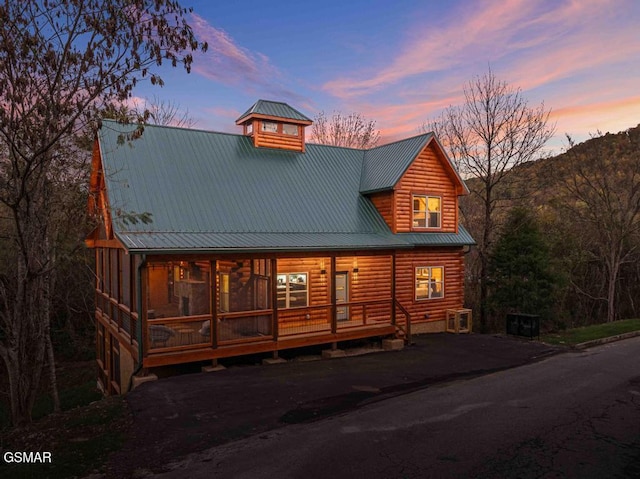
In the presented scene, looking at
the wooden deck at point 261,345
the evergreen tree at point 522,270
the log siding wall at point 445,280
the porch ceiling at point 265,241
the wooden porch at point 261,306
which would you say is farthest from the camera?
the evergreen tree at point 522,270

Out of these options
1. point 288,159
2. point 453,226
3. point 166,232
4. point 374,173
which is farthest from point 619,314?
point 166,232

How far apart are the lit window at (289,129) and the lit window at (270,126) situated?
382 millimetres

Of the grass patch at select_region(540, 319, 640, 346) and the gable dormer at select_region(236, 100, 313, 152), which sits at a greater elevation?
the gable dormer at select_region(236, 100, 313, 152)

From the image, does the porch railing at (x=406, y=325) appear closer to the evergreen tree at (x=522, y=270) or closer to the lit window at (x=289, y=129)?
the evergreen tree at (x=522, y=270)

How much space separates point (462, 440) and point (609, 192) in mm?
28259

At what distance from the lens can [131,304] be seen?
13.9 meters

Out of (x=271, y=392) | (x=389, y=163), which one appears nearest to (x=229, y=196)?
(x=389, y=163)

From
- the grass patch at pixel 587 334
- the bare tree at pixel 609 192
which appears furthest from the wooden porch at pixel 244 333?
the bare tree at pixel 609 192

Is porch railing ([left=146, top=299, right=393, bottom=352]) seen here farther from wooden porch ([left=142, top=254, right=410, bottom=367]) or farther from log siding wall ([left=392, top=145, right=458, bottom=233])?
log siding wall ([left=392, top=145, right=458, bottom=233])

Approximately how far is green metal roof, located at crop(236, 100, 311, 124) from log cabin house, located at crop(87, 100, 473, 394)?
8cm

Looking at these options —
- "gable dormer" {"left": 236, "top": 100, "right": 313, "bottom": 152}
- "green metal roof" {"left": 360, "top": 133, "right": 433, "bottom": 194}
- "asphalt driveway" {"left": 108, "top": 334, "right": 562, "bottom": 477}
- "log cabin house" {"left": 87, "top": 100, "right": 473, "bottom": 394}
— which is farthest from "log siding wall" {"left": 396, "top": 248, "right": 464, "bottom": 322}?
"gable dormer" {"left": 236, "top": 100, "right": 313, "bottom": 152}

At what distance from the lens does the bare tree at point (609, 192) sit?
29328 mm

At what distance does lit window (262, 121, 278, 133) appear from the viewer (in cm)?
2008

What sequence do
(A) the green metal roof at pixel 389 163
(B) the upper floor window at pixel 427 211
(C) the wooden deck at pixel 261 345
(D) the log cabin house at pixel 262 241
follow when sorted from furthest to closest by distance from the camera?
(B) the upper floor window at pixel 427 211, (A) the green metal roof at pixel 389 163, (D) the log cabin house at pixel 262 241, (C) the wooden deck at pixel 261 345
